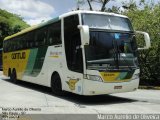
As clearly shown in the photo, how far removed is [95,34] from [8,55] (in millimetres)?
13432

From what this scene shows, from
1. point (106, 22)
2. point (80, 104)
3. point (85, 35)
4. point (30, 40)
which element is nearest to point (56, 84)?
point (80, 104)

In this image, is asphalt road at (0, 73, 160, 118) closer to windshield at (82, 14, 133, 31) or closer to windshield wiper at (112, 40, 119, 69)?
windshield wiper at (112, 40, 119, 69)

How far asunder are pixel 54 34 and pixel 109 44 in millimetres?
3345

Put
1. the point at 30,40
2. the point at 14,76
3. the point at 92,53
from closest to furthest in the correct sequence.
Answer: the point at 92,53
the point at 30,40
the point at 14,76

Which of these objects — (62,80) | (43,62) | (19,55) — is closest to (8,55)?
(19,55)

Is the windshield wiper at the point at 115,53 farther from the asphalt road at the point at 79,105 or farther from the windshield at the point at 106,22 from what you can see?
the asphalt road at the point at 79,105

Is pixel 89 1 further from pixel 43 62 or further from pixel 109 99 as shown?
pixel 109 99

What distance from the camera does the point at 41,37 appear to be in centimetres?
1842

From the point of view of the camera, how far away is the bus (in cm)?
1359

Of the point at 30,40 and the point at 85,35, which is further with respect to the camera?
the point at 30,40

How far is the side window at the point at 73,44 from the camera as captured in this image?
46.0 ft

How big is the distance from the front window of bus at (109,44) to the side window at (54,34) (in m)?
2.15

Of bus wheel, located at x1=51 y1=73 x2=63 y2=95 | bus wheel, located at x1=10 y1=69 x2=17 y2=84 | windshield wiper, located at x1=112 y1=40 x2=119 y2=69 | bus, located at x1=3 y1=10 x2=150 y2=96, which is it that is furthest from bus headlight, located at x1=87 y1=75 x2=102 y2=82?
bus wheel, located at x1=10 y1=69 x2=17 y2=84

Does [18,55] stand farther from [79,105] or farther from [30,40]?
[79,105]
